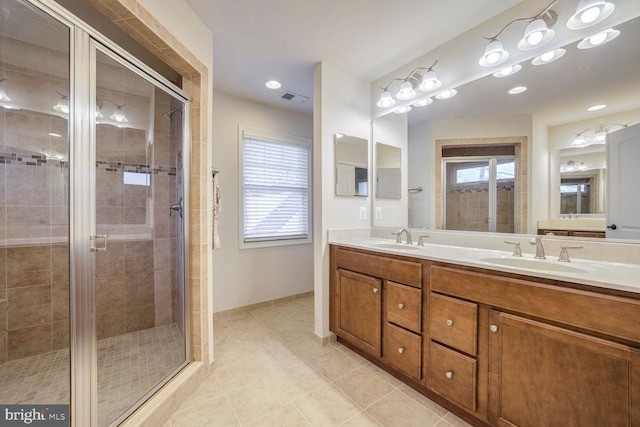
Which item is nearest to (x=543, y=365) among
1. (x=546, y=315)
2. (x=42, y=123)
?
(x=546, y=315)

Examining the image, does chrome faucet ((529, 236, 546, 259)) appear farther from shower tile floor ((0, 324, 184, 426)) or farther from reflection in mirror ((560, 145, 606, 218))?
shower tile floor ((0, 324, 184, 426))

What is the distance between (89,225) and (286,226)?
2224 millimetres

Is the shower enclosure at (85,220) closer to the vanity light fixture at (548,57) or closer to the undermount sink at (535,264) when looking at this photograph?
the undermount sink at (535,264)

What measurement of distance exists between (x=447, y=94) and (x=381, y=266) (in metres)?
1.48

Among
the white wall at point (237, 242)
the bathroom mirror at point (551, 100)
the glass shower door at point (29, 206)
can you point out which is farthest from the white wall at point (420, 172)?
the glass shower door at point (29, 206)

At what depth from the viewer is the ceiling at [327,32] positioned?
63.2 inches

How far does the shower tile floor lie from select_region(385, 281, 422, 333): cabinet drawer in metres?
1.50

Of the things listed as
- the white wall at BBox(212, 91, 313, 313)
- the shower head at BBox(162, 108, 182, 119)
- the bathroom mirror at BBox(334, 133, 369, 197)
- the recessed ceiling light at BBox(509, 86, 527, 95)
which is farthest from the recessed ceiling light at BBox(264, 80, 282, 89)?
the recessed ceiling light at BBox(509, 86, 527, 95)

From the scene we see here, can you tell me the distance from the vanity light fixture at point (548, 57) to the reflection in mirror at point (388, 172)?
3.65 feet

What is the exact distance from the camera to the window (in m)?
2.97

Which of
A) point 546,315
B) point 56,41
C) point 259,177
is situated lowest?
point 546,315

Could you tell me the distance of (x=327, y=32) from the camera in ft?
6.02

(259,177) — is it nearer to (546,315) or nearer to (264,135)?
(264,135)

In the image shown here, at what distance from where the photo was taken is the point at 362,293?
1.93 m
